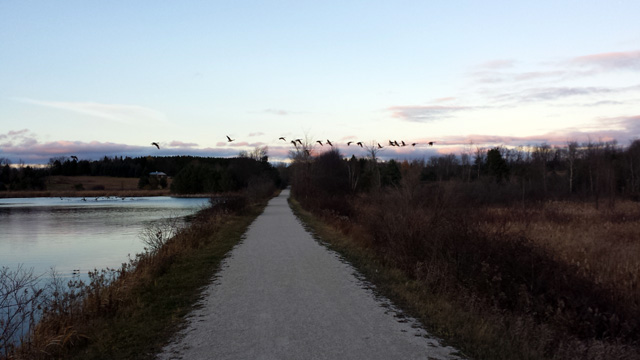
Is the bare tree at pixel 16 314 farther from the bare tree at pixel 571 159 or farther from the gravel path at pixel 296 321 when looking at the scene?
the bare tree at pixel 571 159

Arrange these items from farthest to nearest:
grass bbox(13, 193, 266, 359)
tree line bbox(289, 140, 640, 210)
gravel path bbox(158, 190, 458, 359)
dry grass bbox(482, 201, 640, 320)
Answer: tree line bbox(289, 140, 640, 210) < dry grass bbox(482, 201, 640, 320) < grass bbox(13, 193, 266, 359) < gravel path bbox(158, 190, 458, 359)

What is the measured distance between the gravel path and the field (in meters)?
81.9

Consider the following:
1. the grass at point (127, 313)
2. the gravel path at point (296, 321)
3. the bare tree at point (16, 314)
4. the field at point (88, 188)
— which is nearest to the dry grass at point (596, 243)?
the gravel path at point (296, 321)

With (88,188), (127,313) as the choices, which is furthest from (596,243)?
(88,188)

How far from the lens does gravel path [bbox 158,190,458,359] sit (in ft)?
16.6

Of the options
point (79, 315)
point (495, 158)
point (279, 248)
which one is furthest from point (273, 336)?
point (495, 158)

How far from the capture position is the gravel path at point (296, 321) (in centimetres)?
505

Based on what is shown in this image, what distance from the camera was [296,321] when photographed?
249 inches

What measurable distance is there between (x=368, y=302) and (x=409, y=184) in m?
5.66

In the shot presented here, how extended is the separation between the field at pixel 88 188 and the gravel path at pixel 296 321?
81.9 m

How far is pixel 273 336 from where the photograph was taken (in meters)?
5.60

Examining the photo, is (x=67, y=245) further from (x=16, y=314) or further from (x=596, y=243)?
(x=596, y=243)

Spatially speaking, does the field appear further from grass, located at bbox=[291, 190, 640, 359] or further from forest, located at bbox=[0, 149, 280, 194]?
grass, located at bbox=[291, 190, 640, 359]

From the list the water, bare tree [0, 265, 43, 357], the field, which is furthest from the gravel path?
the field
